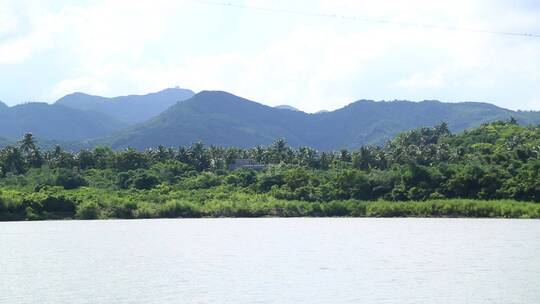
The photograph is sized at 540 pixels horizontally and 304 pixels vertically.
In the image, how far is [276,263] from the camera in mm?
51781

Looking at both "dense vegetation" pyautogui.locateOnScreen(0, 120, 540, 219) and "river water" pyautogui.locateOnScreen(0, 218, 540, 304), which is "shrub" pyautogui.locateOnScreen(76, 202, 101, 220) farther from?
"river water" pyautogui.locateOnScreen(0, 218, 540, 304)

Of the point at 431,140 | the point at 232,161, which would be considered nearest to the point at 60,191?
the point at 232,161

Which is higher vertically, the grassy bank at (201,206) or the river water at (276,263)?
the grassy bank at (201,206)

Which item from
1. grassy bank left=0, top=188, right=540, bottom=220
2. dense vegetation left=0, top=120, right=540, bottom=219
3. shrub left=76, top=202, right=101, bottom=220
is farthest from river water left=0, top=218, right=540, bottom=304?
shrub left=76, top=202, right=101, bottom=220

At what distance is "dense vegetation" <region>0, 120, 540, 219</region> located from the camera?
316 feet

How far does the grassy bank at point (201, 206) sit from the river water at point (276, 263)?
22.5 feet

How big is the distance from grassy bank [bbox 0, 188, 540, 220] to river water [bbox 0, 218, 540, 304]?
270 inches

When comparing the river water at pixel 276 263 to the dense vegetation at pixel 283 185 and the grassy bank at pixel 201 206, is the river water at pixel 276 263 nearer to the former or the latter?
the grassy bank at pixel 201 206

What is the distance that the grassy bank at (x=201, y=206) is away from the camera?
94.9 m

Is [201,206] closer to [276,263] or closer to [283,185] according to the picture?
[283,185]

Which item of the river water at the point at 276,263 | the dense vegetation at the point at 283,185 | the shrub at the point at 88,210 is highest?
the dense vegetation at the point at 283,185

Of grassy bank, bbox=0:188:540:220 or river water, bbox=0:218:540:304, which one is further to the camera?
grassy bank, bbox=0:188:540:220

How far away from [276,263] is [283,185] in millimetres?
60299

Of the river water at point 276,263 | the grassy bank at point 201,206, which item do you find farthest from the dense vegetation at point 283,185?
the river water at point 276,263
